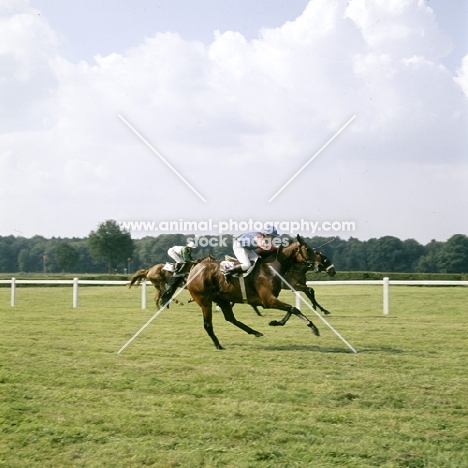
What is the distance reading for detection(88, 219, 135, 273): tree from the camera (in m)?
49.2

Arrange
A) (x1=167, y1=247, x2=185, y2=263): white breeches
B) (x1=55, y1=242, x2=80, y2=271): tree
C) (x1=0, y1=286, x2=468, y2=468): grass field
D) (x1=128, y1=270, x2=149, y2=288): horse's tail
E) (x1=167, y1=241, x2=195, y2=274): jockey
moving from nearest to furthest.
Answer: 1. (x1=0, y1=286, x2=468, y2=468): grass field
2. (x1=167, y1=241, x2=195, y2=274): jockey
3. (x1=167, y1=247, x2=185, y2=263): white breeches
4. (x1=128, y1=270, x2=149, y2=288): horse's tail
5. (x1=55, y1=242, x2=80, y2=271): tree

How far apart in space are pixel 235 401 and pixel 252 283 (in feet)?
14.5

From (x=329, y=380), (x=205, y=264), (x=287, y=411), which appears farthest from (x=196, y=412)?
(x=205, y=264)

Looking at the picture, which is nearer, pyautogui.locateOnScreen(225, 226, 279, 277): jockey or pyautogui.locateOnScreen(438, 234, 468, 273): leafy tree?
pyautogui.locateOnScreen(225, 226, 279, 277): jockey

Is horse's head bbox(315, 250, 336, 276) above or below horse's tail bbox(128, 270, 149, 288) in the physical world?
above

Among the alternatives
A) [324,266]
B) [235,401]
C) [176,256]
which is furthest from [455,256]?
A: [235,401]

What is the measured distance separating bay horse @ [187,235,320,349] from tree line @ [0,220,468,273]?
381 cm

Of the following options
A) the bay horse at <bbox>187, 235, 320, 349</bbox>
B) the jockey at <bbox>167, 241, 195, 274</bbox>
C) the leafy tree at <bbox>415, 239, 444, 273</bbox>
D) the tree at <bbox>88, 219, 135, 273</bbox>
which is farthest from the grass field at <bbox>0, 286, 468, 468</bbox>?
the tree at <bbox>88, 219, 135, 273</bbox>

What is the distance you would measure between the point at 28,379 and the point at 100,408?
1.98 meters

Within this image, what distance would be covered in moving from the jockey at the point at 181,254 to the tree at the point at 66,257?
44229 mm

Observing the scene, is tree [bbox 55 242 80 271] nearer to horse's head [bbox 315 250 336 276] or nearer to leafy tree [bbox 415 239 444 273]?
leafy tree [bbox 415 239 444 273]

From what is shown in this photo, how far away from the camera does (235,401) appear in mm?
6410

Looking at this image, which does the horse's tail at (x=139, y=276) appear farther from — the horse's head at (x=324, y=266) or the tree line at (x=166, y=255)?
the horse's head at (x=324, y=266)

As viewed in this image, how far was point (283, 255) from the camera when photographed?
11062mm
